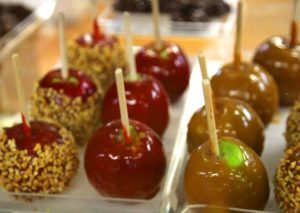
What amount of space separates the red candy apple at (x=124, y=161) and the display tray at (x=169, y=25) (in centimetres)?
68

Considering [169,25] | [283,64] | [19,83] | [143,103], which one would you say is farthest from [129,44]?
[169,25]

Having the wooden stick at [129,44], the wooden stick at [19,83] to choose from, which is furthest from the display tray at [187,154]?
the wooden stick at [19,83]

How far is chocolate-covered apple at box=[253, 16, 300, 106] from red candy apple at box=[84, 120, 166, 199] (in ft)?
1.09

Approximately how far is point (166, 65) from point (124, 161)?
1.04 feet

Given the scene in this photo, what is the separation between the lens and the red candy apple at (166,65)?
3.49 feet

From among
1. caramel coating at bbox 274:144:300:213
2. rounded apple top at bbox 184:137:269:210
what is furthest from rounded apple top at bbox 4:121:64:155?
caramel coating at bbox 274:144:300:213

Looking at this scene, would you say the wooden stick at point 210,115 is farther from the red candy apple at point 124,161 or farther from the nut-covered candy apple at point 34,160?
the nut-covered candy apple at point 34,160

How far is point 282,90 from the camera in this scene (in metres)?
1.06

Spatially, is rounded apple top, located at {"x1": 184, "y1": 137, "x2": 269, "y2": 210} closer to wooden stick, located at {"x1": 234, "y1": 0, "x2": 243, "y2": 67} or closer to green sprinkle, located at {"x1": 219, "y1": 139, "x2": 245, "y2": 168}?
green sprinkle, located at {"x1": 219, "y1": 139, "x2": 245, "y2": 168}

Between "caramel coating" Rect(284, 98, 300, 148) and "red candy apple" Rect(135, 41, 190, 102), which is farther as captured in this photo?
"red candy apple" Rect(135, 41, 190, 102)

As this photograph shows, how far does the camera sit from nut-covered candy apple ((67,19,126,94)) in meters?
1.11

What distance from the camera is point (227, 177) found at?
0.72 m

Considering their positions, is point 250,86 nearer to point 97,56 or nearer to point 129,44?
point 129,44

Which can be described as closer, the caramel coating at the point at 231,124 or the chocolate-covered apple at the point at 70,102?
the caramel coating at the point at 231,124
